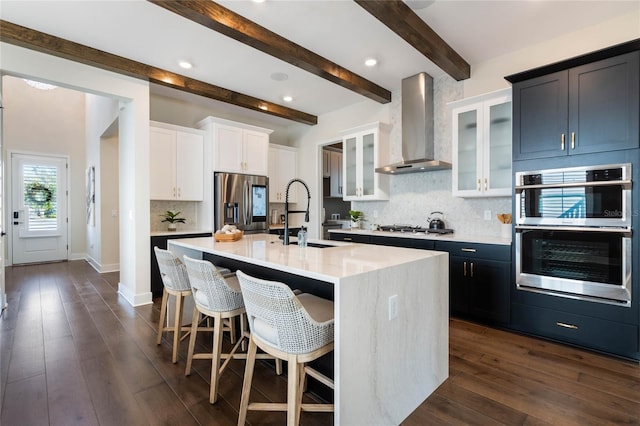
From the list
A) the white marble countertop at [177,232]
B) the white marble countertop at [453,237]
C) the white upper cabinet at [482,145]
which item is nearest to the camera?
the white marble countertop at [453,237]

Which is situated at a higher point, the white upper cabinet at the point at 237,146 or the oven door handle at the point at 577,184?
the white upper cabinet at the point at 237,146

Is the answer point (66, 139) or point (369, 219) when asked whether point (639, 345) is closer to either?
point (369, 219)

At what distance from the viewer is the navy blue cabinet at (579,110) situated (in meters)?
2.33

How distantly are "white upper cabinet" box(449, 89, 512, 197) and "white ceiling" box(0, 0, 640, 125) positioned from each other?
608mm

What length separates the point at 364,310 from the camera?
1.49 meters

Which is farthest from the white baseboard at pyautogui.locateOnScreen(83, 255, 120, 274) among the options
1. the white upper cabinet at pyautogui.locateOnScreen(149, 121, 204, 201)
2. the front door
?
the white upper cabinet at pyautogui.locateOnScreen(149, 121, 204, 201)

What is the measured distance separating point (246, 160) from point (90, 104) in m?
4.24

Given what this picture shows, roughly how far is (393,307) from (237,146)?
4.05 meters

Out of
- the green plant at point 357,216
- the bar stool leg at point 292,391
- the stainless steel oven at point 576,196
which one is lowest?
the bar stool leg at point 292,391

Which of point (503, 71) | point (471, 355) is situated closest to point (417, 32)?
Answer: point (503, 71)

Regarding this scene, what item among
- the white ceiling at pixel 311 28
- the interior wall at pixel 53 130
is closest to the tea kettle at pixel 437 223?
the white ceiling at pixel 311 28

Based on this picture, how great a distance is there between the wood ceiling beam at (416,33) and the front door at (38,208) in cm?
753

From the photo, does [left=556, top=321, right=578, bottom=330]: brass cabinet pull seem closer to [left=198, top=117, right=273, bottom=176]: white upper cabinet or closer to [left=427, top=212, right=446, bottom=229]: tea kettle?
[left=427, top=212, right=446, bottom=229]: tea kettle

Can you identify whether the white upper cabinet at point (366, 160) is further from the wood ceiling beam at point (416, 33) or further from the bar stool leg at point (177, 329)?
the bar stool leg at point (177, 329)
